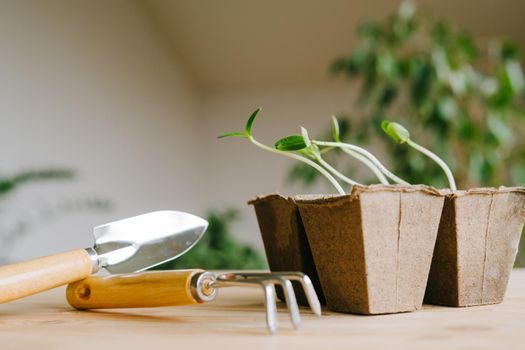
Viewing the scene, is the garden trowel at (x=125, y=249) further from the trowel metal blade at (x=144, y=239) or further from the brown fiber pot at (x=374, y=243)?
the brown fiber pot at (x=374, y=243)

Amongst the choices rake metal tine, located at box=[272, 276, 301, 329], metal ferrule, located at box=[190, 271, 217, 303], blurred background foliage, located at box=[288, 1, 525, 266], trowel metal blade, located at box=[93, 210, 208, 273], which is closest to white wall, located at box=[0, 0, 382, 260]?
blurred background foliage, located at box=[288, 1, 525, 266]

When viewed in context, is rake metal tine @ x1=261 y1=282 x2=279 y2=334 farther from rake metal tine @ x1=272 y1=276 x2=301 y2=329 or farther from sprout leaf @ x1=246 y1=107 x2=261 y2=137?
sprout leaf @ x1=246 y1=107 x2=261 y2=137

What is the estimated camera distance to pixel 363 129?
2373 mm

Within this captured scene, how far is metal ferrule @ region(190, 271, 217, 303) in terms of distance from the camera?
56cm

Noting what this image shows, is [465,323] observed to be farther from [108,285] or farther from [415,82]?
[415,82]

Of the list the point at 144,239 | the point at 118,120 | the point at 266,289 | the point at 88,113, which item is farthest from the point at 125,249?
the point at 118,120

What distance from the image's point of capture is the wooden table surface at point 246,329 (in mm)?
432

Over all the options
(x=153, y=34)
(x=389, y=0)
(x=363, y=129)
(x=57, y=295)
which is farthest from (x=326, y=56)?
(x=57, y=295)

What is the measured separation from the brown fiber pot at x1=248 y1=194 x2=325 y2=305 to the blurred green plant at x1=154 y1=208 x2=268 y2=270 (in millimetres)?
1932

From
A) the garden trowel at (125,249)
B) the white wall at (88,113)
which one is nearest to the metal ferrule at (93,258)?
the garden trowel at (125,249)

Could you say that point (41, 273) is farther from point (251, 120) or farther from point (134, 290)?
point (251, 120)

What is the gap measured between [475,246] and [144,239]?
1.16 feet

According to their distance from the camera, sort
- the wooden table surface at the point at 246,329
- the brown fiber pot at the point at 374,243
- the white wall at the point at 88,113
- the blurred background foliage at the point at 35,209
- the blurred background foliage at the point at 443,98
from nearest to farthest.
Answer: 1. the wooden table surface at the point at 246,329
2. the brown fiber pot at the point at 374,243
3. the blurred background foliage at the point at 443,98
4. the blurred background foliage at the point at 35,209
5. the white wall at the point at 88,113

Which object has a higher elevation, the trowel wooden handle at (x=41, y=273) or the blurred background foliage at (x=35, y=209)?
the blurred background foliage at (x=35, y=209)
